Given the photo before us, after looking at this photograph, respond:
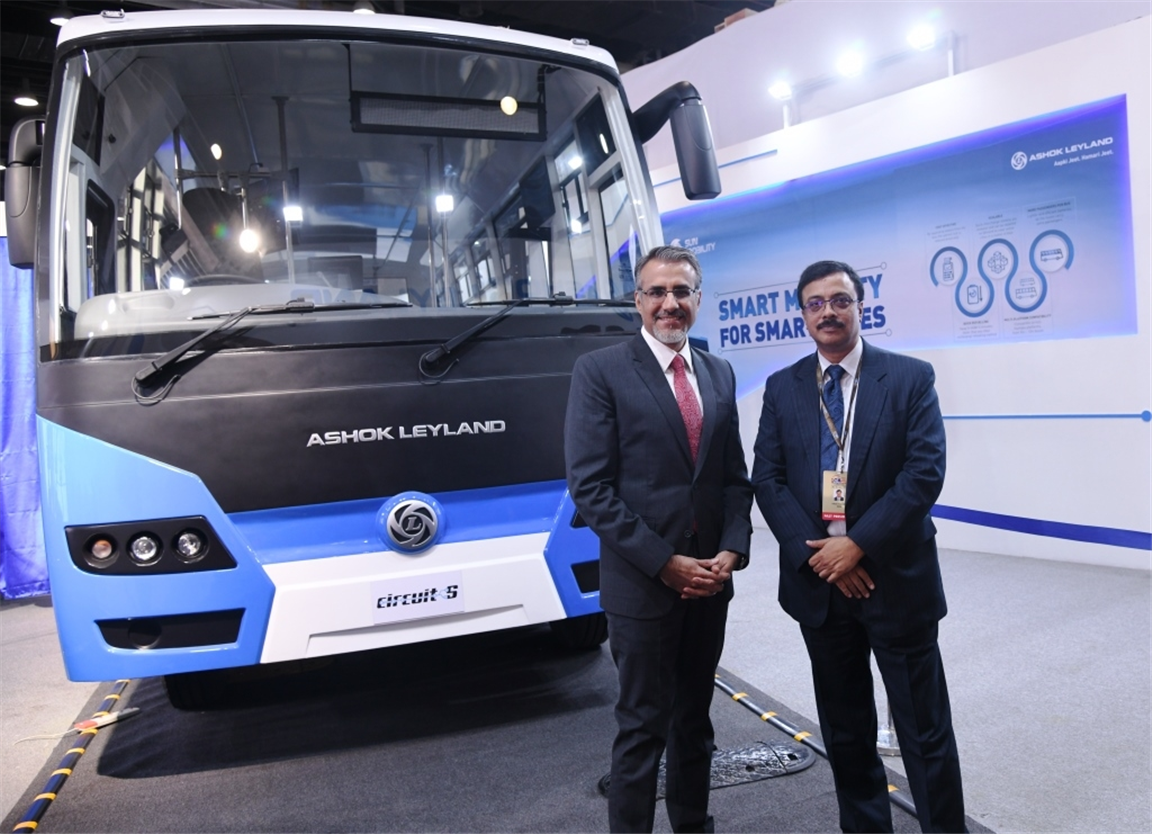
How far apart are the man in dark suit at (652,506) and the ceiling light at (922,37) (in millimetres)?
4828

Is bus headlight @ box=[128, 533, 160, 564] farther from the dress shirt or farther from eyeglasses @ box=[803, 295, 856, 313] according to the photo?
eyeglasses @ box=[803, 295, 856, 313]

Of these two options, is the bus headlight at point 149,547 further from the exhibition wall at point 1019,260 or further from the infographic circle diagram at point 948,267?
the infographic circle diagram at point 948,267

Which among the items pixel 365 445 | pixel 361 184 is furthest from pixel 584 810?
pixel 361 184

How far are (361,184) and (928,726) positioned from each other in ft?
7.89

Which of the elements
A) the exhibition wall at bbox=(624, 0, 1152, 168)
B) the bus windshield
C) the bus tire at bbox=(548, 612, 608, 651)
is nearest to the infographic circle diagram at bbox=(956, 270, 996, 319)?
the exhibition wall at bbox=(624, 0, 1152, 168)

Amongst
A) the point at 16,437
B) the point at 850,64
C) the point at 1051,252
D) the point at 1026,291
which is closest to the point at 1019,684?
the point at 1026,291

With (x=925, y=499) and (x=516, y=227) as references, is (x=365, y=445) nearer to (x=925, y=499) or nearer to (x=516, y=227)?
(x=516, y=227)

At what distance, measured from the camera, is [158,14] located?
2859 millimetres

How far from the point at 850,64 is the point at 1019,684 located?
4.75 metres

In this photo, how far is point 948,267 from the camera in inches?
227

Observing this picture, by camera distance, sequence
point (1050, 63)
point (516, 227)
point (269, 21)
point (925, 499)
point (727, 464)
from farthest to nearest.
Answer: point (1050, 63)
point (516, 227)
point (269, 21)
point (727, 464)
point (925, 499)

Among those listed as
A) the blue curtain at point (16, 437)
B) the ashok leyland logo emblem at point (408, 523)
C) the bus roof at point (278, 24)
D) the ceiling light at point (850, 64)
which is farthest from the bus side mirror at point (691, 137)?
the blue curtain at point (16, 437)

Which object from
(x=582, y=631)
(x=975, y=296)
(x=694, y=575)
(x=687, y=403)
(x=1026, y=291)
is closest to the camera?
(x=694, y=575)

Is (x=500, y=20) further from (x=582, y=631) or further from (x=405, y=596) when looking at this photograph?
(x=405, y=596)
